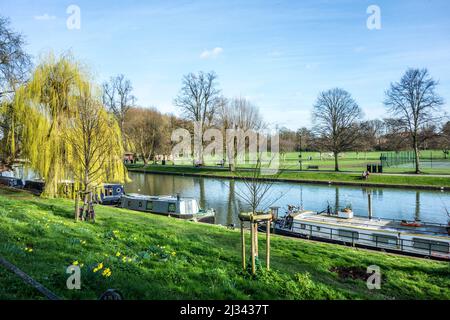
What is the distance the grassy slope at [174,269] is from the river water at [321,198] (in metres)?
12.6

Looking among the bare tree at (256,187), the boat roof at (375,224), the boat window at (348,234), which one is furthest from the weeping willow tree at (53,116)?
the boat window at (348,234)

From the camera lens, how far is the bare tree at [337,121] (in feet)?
187

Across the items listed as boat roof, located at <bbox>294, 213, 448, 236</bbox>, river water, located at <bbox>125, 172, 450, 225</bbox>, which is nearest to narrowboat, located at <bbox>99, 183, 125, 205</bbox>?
river water, located at <bbox>125, 172, 450, 225</bbox>

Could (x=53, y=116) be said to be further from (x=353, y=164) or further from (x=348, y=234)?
(x=353, y=164)

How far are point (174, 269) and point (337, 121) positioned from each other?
54.2 meters

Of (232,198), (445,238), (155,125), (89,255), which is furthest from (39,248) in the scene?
(155,125)

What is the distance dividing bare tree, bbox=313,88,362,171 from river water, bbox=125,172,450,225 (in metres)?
12.0

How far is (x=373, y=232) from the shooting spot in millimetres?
20125

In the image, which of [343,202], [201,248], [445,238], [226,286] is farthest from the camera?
[343,202]

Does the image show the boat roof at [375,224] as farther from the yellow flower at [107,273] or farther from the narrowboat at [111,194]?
the narrowboat at [111,194]

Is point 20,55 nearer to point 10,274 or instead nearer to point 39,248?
point 39,248

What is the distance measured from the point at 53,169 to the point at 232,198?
2120cm

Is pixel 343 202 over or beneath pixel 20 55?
beneath

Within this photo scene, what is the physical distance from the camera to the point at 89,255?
893 centimetres
